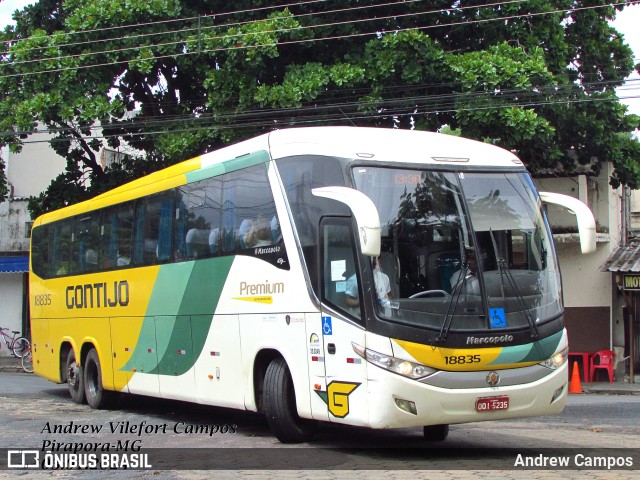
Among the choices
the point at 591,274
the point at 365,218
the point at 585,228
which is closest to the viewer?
the point at 365,218

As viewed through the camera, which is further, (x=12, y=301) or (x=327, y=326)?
(x=12, y=301)

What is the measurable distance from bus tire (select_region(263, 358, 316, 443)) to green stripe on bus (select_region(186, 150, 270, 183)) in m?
2.47

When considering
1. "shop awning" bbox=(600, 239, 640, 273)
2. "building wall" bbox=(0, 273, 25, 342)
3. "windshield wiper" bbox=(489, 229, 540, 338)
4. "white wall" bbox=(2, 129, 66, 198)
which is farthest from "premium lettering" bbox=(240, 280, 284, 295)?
"white wall" bbox=(2, 129, 66, 198)

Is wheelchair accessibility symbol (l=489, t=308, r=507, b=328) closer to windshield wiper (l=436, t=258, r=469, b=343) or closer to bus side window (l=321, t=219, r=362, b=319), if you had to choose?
windshield wiper (l=436, t=258, r=469, b=343)

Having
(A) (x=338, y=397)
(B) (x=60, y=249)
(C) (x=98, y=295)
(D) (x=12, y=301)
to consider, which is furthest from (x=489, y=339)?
(D) (x=12, y=301)

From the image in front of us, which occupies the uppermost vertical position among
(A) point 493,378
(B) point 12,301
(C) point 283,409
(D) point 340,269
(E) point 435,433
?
(D) point 340,269

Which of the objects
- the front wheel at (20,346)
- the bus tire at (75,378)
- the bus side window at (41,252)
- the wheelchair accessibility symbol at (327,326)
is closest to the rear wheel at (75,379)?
the bus tire at (75,378)

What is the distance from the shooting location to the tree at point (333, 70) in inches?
715

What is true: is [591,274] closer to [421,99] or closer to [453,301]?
[421,99]

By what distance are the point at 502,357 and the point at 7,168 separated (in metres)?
26.0

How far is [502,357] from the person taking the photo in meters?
8.73

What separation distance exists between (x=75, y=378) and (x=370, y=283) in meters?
9.07

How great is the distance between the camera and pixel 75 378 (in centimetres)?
1590

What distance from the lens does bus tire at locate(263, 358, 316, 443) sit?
32.6ft
